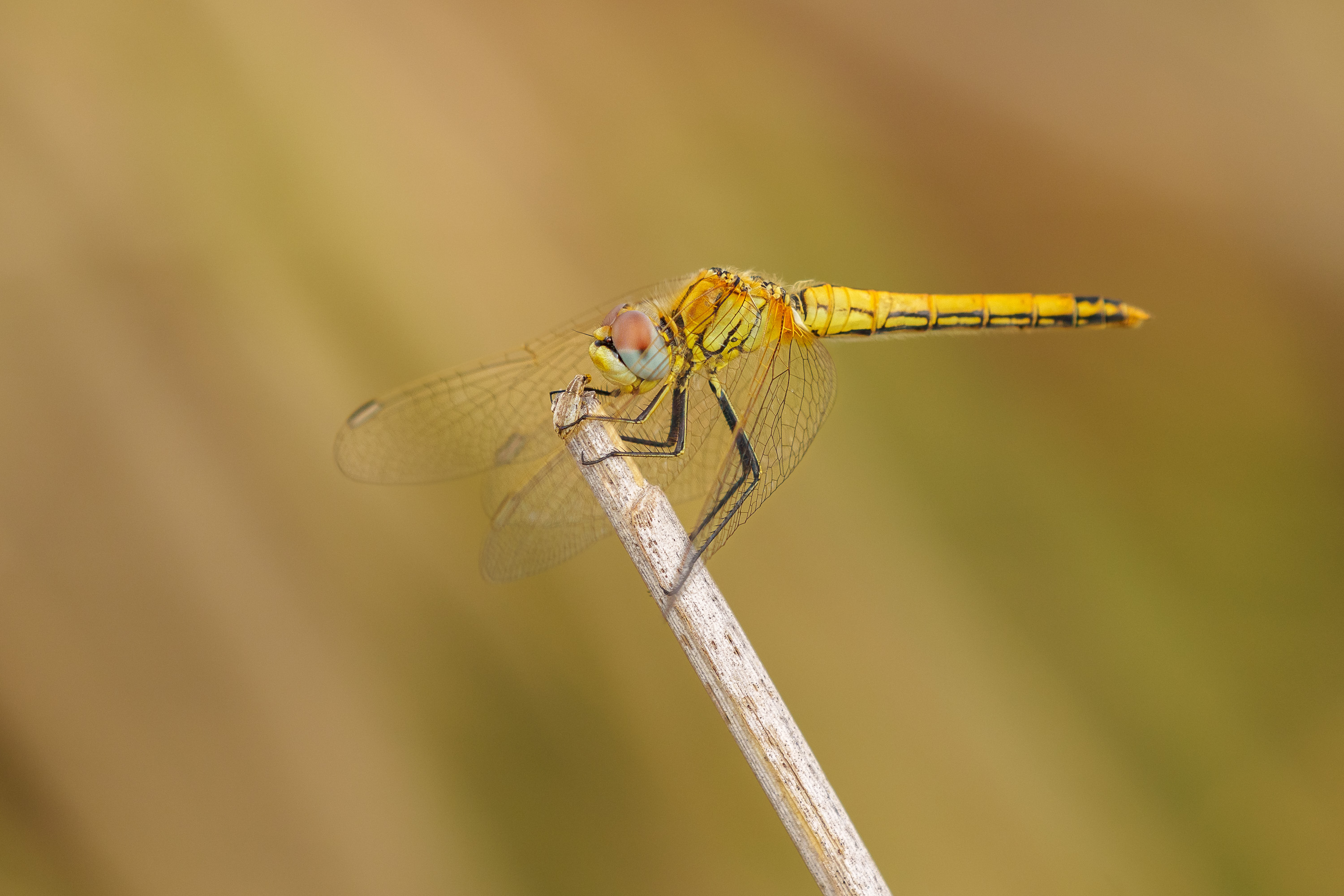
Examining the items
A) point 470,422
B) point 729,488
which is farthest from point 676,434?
point 470,422

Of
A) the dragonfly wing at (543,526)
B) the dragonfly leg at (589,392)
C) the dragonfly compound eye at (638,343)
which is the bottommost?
the dragonfly wing at (543,526)

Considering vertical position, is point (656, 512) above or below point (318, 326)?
below

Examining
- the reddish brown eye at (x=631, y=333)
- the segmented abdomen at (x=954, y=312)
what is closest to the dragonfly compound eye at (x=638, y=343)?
the reddish brown eye at (x=631, y=333)

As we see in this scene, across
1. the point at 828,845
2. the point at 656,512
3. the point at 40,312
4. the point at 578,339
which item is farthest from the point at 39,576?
the point at 828,845

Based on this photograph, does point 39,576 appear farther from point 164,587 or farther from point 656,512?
point 656,512

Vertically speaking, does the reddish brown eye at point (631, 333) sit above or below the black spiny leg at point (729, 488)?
above

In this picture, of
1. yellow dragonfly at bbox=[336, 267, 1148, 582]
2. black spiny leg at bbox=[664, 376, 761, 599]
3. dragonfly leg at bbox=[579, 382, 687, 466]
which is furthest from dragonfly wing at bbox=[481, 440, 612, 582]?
black spiny leg at bbox=[664, 376, 761, 599]

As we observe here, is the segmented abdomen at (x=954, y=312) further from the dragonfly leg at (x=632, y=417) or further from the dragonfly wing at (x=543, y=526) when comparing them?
the dragonfly wing at (x=543, y=526)
